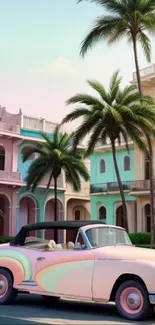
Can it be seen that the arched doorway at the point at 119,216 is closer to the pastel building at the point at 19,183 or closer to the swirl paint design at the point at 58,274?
the pastel building at the point at 19,183

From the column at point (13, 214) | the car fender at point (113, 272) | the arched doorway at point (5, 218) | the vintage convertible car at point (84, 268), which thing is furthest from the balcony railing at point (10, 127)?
the car fender at point (113, 272)

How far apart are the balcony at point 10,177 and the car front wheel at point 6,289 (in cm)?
2523

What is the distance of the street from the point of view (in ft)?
29.9

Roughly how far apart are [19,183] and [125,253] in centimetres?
2809

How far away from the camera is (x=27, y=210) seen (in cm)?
4225

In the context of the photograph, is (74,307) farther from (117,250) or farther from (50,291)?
(117,250)

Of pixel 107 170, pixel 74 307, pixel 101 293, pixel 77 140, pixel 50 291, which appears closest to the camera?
pixel 101 293

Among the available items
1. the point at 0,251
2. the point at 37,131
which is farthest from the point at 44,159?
the point at 0,251

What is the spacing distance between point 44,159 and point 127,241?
22.4 meters

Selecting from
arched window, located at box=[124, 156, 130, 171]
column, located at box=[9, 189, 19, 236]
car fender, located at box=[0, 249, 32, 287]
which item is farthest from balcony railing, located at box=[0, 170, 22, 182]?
car fender, located at box=[0, 249, 32, 287]

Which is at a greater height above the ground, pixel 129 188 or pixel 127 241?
pixel 129 188

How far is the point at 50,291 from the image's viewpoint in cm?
1052

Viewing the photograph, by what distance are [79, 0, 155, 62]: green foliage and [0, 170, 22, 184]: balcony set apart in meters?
Answer: 13.2

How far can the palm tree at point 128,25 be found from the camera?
26188 millimetres
